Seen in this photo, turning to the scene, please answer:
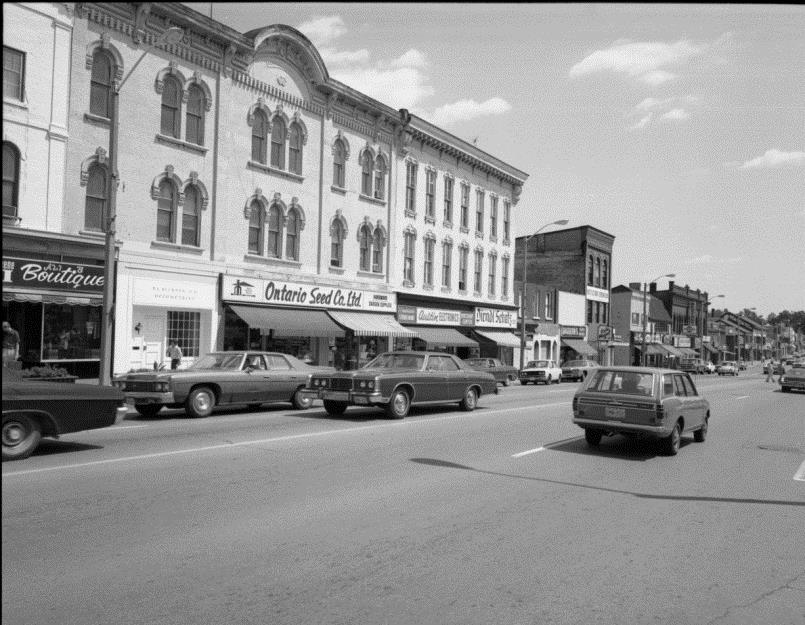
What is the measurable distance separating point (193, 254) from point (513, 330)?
2643 cm

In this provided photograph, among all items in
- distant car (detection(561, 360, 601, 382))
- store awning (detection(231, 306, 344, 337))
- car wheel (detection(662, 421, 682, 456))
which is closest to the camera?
car wheel (detection(662, 421, 682, 456))

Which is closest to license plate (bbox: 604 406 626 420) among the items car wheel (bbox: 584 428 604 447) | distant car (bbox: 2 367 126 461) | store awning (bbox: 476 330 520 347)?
car wheel (bbox: 584 428 604 447)

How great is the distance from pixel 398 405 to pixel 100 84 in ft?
46.2

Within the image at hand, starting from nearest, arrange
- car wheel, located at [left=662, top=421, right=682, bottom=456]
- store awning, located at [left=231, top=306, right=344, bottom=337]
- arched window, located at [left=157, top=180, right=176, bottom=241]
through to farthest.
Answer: car wheel, located at [left=662, top=421, right=682, bottom=456] < arched window, located at [left=157, top=180, right=176, bottom=241] < store awning, located at [left=231, top=306, right=344, bottom=337]

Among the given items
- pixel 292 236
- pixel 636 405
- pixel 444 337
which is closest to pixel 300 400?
pixel 636 405

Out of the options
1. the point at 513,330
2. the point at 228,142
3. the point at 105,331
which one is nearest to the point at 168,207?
the point at 228,142

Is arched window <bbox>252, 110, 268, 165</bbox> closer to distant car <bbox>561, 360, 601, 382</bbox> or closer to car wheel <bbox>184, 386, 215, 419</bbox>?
car wheel <bbox>184, 386, 215, 419</bbox>

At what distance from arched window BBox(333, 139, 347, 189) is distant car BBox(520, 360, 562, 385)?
48.1ft

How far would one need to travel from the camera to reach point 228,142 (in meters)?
26.0

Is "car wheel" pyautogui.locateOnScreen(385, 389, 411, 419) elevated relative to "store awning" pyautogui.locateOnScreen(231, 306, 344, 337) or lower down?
lower down

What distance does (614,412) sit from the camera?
39.7 ft

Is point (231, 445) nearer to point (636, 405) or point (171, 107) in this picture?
point (636, 405)

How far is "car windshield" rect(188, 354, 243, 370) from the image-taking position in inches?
644

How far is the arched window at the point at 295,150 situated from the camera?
28.9 meters
